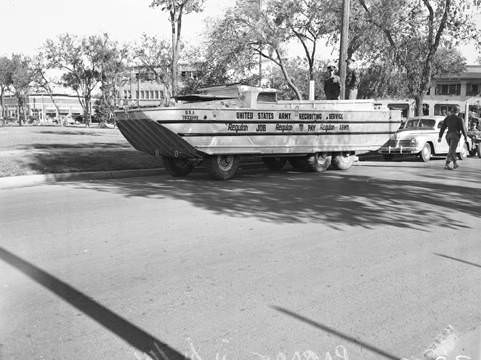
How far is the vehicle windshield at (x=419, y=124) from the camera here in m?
18.3

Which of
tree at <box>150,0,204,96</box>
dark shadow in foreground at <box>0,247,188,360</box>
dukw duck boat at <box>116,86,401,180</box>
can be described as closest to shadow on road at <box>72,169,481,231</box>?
dukw duck boat at <box>116,86,401,180</box>

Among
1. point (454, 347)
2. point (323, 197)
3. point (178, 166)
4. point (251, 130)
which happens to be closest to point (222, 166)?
point (251, 130)

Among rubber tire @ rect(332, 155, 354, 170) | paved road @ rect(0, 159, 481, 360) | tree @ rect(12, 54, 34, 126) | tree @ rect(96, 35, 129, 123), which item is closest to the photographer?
paved road @ rect(0, 159, 481, 360)

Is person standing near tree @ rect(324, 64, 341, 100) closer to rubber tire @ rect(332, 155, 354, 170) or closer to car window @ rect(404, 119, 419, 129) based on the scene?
rubber tire @ rect(332, 155, 354, 170)

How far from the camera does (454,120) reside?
14883 mm

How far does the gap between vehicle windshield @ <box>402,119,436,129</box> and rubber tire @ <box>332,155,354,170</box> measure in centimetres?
514

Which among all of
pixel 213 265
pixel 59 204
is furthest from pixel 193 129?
pixel 213 265

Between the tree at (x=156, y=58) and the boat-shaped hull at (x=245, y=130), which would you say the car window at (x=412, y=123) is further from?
the tree at (x=156, y=58)

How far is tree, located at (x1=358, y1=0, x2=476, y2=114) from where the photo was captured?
921 inches

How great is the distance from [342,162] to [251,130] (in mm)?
3562

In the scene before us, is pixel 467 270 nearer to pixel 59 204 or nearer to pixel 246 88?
pixel 59 204

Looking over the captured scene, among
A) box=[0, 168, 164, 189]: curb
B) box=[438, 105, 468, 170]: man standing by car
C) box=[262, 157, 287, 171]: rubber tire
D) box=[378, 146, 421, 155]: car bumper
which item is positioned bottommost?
box=[0, 168, 164, 189]: curb

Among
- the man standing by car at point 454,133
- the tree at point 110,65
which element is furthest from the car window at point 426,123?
the tree at point 110,65

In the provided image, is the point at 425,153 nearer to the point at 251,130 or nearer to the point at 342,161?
the point at 342,161
